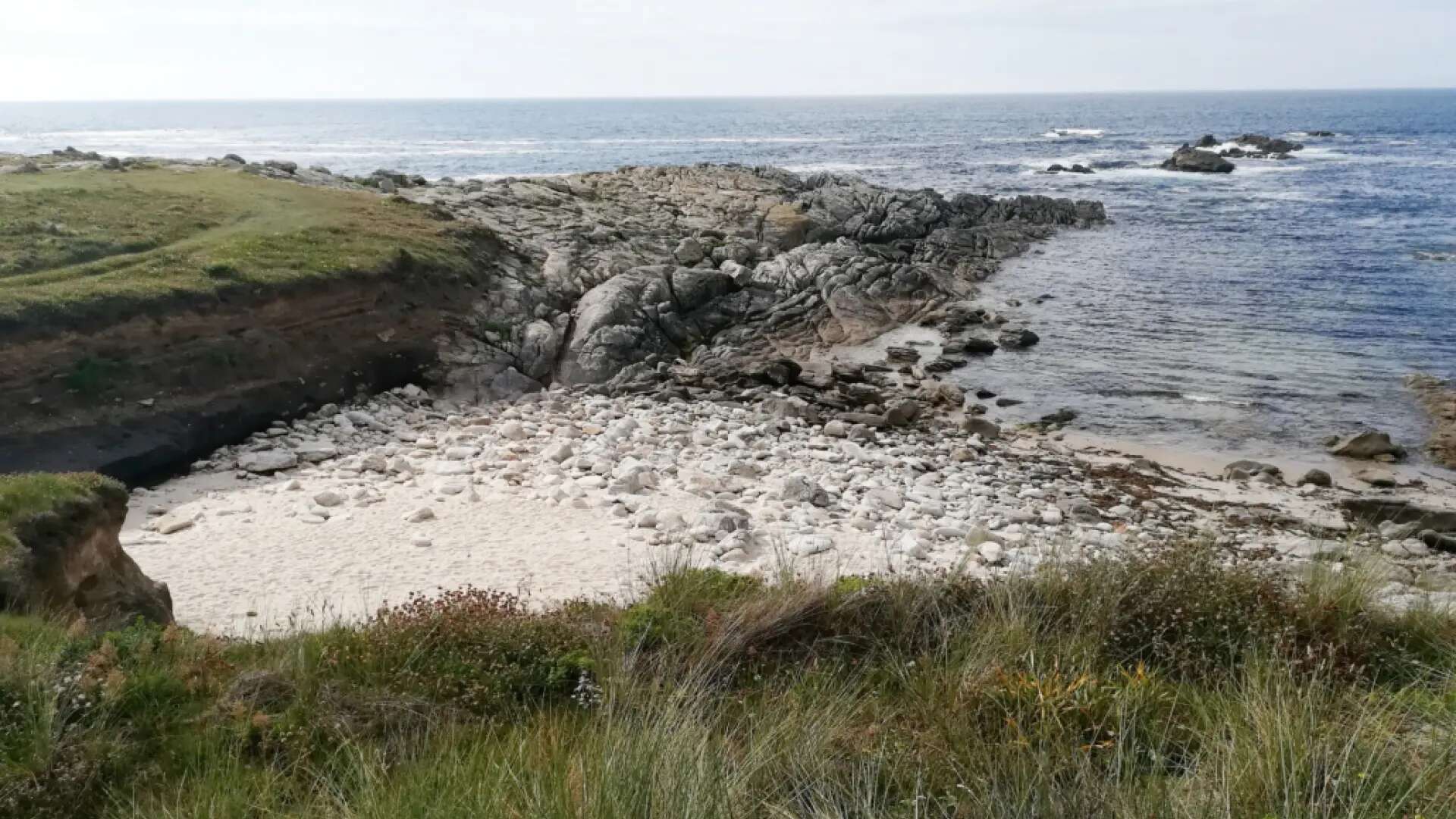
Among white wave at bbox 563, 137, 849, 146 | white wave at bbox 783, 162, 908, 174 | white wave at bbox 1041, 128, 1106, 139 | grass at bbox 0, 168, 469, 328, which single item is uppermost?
white wave at bbox 1041, 128, 1106, 139

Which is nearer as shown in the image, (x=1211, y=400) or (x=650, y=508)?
(x=650, y=508)

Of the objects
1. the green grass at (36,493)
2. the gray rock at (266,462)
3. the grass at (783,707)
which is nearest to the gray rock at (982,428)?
the grass at (783,707)

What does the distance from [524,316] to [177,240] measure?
819 cm

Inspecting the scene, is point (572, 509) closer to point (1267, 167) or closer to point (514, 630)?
point (514, 630)

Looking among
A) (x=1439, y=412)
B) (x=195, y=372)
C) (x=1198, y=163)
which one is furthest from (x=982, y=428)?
(x=1198, y=163)

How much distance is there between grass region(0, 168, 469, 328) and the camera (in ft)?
59.6

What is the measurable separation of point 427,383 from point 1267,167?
3066 inches

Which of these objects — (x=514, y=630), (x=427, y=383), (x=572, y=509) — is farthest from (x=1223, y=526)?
(x=427, y=383)

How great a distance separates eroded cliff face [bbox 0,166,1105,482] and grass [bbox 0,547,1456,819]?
10022 millimetres

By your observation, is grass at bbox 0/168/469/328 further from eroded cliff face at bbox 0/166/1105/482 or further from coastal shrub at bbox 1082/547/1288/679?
coastal shrub at bbox 1082/547/1288/679

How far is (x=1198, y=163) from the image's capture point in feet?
249

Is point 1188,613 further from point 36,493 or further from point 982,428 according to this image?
point 982,428

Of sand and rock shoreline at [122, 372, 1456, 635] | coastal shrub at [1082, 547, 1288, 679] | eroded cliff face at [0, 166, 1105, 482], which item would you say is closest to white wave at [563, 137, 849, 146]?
eroded cliff face at [0, 166, 1105, 482]

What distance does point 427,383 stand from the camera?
21219mm
